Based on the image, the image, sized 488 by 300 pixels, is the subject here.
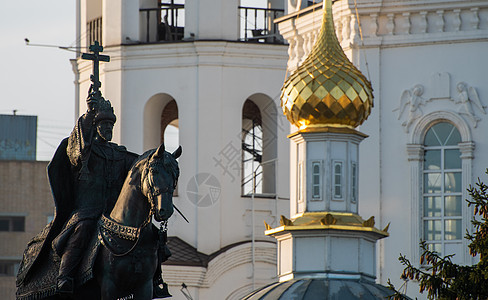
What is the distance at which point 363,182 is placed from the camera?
107 feet

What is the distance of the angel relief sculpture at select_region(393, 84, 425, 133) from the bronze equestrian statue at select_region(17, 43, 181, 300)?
1799 centimetres

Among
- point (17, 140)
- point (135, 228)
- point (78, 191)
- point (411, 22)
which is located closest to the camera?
point (135, 228)

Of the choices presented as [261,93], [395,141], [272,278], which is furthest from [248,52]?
[395,141]

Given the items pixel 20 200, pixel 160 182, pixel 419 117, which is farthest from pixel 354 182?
pixel 20 200

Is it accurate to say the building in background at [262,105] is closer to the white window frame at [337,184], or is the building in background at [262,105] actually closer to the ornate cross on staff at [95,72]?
the white window frame at [337,184]

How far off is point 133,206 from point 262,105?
1064 inches

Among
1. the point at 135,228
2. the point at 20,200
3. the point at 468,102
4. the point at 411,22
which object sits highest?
the point at 411,22

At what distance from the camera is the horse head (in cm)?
1346

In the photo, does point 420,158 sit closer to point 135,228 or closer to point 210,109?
point 210,109

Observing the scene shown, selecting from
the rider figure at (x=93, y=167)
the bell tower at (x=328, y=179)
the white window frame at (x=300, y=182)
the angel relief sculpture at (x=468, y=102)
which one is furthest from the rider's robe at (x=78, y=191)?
the angel relief sculpture at (x=468, y=102)

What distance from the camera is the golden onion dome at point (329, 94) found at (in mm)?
30312

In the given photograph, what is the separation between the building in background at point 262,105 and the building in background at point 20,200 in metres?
19.6

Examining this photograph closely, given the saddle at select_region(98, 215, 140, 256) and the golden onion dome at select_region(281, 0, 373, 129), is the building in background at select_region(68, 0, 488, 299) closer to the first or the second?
the golden onion dome at select_region(281, 0, 373, 129)

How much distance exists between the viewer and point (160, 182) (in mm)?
13586
